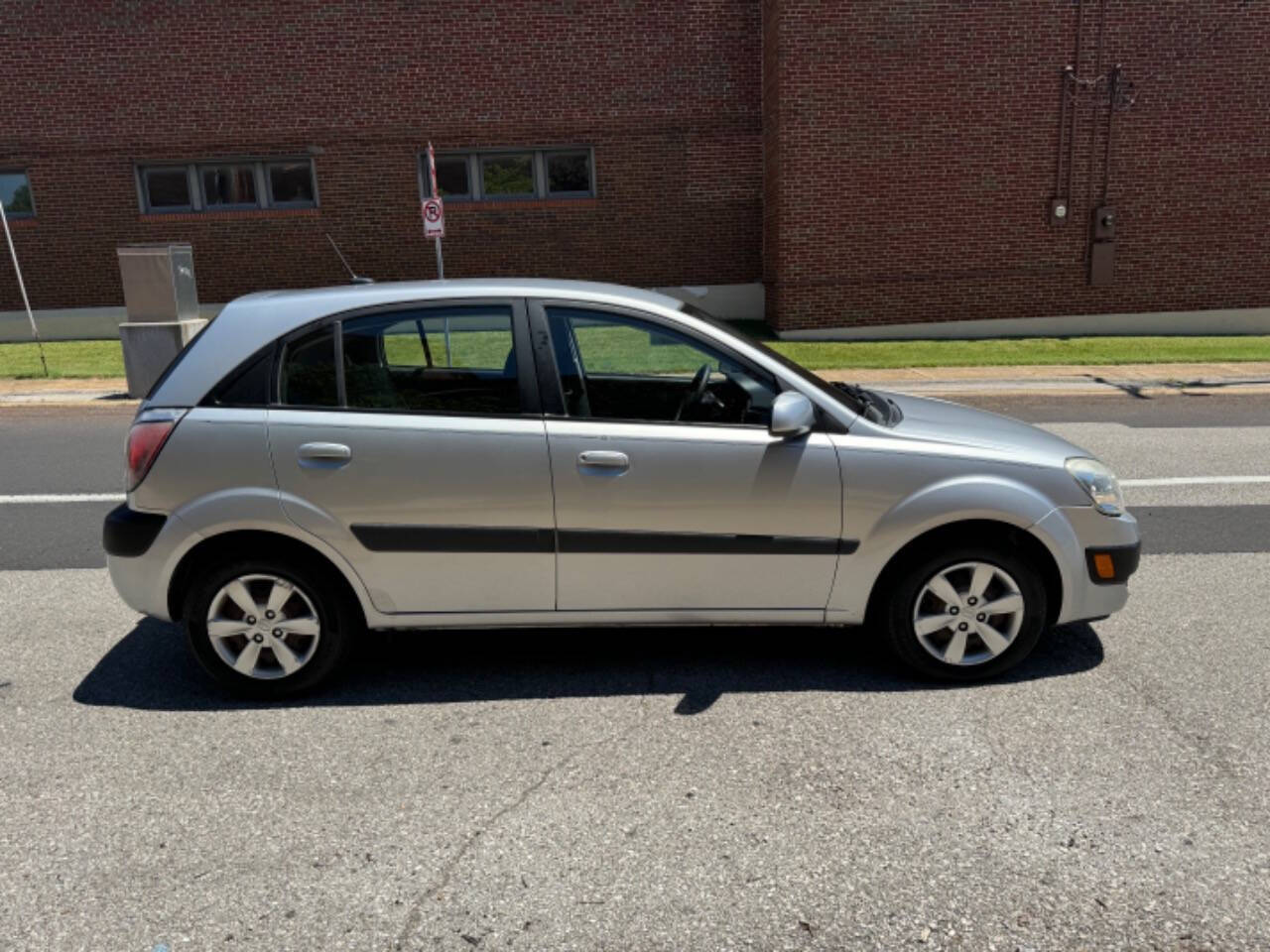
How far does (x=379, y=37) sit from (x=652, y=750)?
17.0m

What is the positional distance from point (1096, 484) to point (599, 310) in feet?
7.05

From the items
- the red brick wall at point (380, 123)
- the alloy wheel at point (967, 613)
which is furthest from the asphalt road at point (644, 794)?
the red brick wall at point (380, 123)

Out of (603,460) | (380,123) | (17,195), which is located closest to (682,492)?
(603,460)

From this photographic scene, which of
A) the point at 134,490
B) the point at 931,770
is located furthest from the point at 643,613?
the point at 134,490

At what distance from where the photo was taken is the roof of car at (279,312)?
13.2ft

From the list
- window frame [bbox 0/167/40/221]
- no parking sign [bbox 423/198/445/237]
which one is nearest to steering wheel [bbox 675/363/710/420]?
no parking sign [bbox 423/198/445/237]

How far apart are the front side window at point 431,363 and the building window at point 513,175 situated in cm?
1520

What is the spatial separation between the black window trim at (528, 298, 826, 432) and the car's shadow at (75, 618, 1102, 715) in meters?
1.08

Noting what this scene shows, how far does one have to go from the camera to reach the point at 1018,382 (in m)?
12.8

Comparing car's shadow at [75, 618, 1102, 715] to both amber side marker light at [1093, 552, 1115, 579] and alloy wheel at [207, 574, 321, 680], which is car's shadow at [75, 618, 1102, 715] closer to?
alloy wheel at [207, 574, 321, 680]

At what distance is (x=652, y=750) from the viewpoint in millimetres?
3684

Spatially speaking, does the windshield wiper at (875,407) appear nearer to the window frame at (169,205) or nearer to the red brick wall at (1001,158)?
the red brick wall at (1001,158)

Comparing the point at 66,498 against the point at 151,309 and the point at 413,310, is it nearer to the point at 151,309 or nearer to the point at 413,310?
the point at 413,310

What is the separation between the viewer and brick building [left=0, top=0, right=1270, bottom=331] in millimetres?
16031
